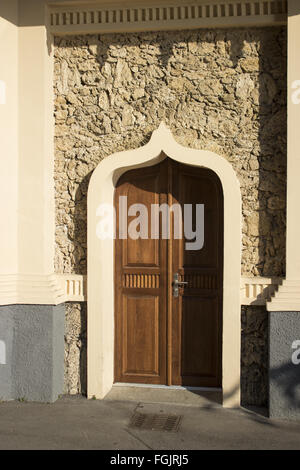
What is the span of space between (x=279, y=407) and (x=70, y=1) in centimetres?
464

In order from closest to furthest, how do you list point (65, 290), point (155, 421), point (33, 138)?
point (155, 421) < point (33, 138) < point (65, 290)

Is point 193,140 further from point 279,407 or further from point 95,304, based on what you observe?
point 279,407

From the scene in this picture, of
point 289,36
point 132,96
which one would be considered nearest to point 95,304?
point 132,96

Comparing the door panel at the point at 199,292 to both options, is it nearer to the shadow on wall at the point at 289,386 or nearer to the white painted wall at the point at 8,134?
the shadow on wall at the point at 289,386

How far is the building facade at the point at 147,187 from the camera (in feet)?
16.9

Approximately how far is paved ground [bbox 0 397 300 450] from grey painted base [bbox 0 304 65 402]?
0.14 meters

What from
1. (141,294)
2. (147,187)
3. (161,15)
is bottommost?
(141,294)

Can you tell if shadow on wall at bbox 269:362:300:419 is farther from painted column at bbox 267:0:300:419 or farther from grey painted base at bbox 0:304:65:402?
grey painted base at bbox 0:304:65:402

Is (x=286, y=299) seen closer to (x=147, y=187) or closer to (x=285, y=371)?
(x=285, y=371)

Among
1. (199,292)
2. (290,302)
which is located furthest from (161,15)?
(290,302)

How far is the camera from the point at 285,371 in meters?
4.92

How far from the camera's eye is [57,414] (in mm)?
5004

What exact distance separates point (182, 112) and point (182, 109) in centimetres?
3

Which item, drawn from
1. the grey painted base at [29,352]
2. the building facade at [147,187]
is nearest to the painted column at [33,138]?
the building facade at [147,187]
